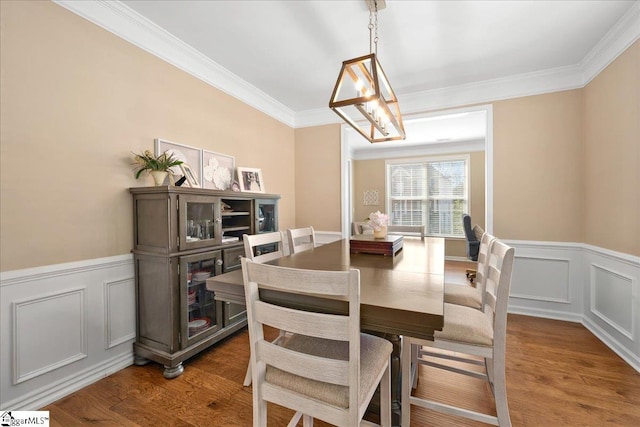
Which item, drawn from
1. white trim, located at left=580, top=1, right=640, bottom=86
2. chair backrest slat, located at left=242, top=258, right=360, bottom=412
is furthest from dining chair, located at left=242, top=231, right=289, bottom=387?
white trim, located at left=580, top=1, right=640, bottom=86

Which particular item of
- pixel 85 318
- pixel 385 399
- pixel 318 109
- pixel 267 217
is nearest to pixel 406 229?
pixel 267 217

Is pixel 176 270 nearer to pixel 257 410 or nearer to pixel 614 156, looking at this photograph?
pixel 257 410

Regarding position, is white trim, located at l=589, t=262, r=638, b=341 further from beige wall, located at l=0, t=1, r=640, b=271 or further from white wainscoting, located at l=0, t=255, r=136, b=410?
white wainscoting, located at l=0, t=255, r=136, b=410

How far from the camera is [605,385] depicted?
1.79m

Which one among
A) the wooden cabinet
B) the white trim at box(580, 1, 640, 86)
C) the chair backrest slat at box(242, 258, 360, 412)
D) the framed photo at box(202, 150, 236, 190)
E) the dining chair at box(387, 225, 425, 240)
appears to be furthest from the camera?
the dining chair at box(387, 225, 425, 240)

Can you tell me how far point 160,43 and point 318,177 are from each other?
2.43 metres

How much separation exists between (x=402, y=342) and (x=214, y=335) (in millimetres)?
1583

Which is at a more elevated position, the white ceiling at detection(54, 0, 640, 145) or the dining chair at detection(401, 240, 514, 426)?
the white ceiling at detection(54, 0, 640, 145)

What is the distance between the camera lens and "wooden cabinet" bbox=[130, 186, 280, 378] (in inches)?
75.5

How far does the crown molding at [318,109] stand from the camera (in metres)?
1.98

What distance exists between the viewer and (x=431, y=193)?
6477 mm

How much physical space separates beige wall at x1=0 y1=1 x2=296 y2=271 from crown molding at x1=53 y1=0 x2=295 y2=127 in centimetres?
6

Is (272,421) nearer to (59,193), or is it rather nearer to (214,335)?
(214,335)

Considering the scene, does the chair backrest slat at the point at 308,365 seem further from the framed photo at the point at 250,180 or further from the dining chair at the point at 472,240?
the dining chair at the point at 472,240
